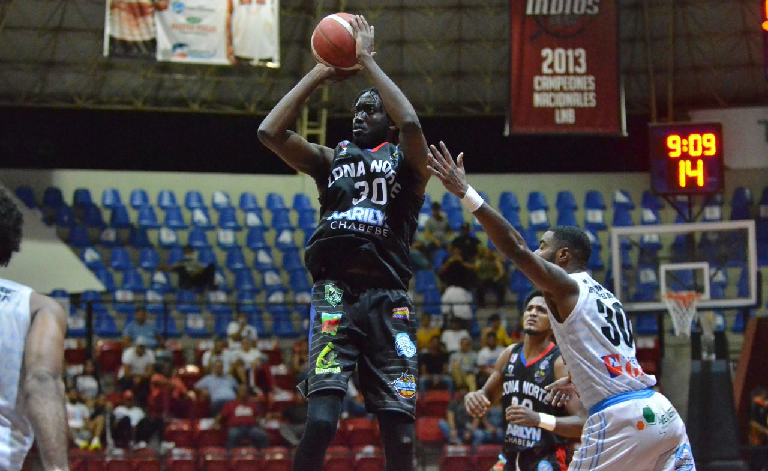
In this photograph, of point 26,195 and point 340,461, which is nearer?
point 340,461

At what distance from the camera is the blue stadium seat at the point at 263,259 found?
66.1ft

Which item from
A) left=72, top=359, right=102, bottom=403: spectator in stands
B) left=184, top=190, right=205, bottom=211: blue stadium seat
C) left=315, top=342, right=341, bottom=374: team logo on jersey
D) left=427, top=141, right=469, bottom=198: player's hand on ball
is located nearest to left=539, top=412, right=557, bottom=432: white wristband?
left=315, top=342, right=341, bottom=374: team logo on jersey

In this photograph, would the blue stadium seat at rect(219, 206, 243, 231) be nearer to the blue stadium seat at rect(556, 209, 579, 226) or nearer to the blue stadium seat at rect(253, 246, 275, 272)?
the blue stadium seat at rect(253, 246, 275, 272)

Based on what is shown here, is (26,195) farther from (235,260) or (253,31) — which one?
(253,31)

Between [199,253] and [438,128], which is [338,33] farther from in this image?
[438,128]

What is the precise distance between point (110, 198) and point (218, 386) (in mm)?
7301

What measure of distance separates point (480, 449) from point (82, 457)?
16.4 ft

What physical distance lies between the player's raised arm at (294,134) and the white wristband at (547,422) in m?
1.98

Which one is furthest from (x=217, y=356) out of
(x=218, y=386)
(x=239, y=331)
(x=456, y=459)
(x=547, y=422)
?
(x=547, y=422)

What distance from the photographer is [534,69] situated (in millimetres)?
16500

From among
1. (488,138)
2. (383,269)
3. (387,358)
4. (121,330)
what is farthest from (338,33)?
(488,138)

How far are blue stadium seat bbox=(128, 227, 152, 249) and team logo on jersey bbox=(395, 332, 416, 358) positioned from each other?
Answer: 15.6 metres

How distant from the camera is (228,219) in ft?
69.2

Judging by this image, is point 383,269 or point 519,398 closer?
point 383,269
